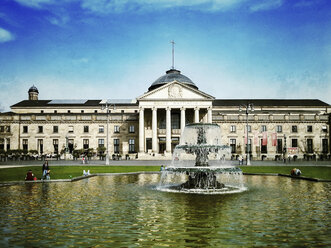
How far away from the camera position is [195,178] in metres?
19.4

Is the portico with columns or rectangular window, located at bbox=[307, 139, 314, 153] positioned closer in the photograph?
the portico with columns

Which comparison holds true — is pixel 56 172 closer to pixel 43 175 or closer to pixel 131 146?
pixel 43 175

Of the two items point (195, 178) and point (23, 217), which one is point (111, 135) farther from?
point (23, 217)

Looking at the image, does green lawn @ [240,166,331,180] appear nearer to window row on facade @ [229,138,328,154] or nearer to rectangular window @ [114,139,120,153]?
window row on facade @ [229,138,328,154]

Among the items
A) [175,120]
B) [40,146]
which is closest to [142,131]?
[175,120]

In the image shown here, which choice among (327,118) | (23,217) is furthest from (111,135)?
(23,217)

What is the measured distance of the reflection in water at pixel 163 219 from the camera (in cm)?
855

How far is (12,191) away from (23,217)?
787cm

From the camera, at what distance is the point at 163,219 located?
1094 centimetres

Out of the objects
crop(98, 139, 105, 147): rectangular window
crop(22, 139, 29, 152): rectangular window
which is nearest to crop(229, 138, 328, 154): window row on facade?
crop(98, 139, 105, 147): rectangular window

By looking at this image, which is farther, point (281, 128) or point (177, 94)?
point (281, 128)

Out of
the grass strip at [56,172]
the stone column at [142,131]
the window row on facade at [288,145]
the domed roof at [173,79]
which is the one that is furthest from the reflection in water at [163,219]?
the domed roof at [173,79]

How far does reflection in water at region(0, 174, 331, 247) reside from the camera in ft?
28.1

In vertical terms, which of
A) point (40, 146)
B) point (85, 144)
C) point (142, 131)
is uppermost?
point (142, 131)
